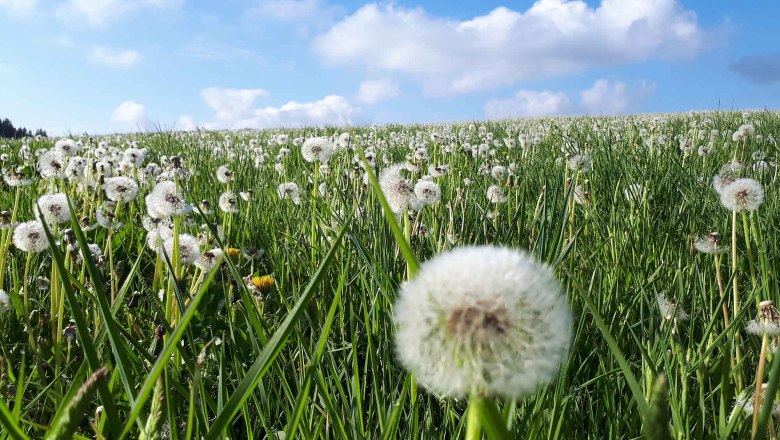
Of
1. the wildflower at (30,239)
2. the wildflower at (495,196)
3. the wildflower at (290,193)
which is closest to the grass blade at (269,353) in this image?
the wildflower at (30,239)

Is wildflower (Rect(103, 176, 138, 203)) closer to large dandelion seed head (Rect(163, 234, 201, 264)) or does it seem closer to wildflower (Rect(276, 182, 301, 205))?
large dandelion seed head (Rect(163, 234, 201, 264))

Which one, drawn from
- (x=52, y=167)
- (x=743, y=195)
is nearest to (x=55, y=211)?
(x=52, y=167)

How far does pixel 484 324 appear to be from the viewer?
602 mm

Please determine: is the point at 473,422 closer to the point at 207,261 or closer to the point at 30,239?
the point at 207,261

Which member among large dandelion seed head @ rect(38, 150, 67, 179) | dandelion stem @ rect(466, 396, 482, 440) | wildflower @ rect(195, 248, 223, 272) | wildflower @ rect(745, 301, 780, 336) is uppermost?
large dandelion seed head @ rect(38, 150, 67, 179)

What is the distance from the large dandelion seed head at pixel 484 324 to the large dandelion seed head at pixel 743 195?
1.71 meters

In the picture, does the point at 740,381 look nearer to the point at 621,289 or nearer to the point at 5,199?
the point at 621,289

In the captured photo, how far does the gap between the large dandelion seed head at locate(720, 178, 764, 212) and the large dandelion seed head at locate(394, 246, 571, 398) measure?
1.71 m

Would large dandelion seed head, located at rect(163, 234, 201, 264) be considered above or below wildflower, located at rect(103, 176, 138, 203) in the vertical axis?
below

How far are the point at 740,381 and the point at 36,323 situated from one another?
92.3 inches

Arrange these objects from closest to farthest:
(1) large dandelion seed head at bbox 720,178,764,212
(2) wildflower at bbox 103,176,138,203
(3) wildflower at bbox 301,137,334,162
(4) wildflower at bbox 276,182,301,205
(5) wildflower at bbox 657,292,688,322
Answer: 1. (5) wildflower at bbox 657,292,688,322
2. (1) large dandelion seed head at bbox 720,178,764,212
3. (2) wildflower at bbox 103,176,138,203
4. (3) wildflower at bbox 301,137,334,162
5. (4) wildflower at bbox 276,182,301,205

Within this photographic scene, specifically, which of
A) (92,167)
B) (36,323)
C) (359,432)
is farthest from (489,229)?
(92,167)

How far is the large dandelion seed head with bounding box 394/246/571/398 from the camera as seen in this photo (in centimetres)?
60

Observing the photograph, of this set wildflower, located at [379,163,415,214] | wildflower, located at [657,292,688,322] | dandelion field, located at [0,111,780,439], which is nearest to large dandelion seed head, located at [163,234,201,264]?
dandelion field, located at [0,111,780,439]
